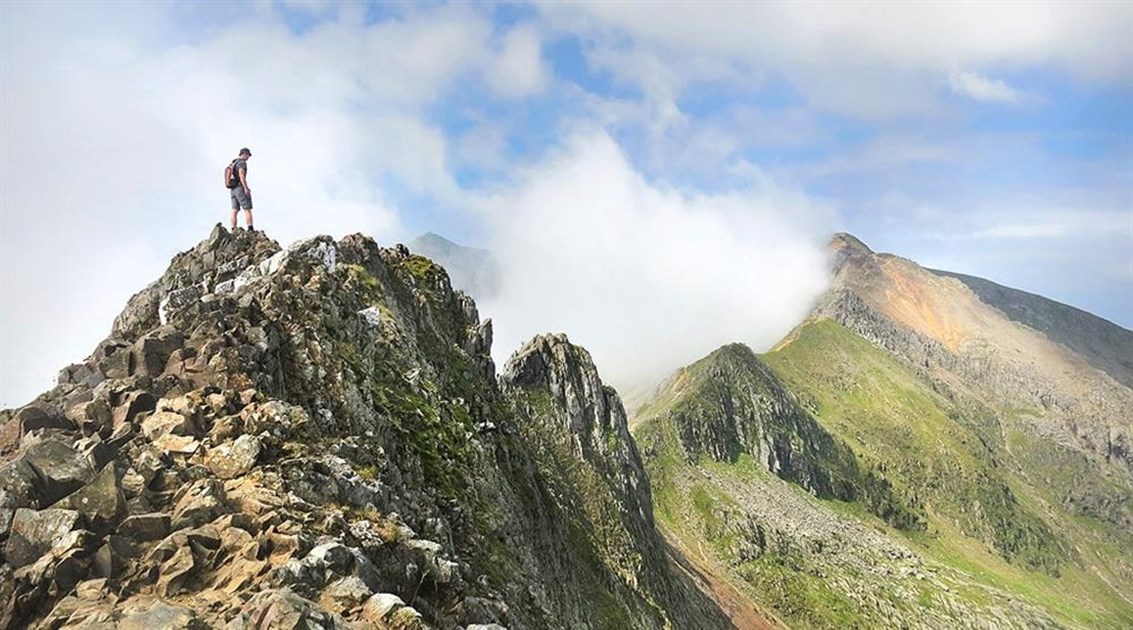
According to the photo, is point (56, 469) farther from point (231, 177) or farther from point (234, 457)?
point (231, 177)

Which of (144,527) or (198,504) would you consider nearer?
(144,527)

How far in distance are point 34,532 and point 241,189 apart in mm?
28458

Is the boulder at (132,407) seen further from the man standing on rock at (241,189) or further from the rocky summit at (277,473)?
the man standing on rock at (241,189)

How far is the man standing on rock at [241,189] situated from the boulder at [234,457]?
22.9m

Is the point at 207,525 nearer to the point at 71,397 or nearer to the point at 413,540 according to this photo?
the point at 413,540

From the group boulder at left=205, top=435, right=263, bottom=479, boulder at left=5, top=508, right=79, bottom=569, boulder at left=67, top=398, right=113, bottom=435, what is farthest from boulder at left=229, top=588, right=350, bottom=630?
boulder at left=67, top=398, right=113, bottom=435

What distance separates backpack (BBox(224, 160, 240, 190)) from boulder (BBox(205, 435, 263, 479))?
2320 cm

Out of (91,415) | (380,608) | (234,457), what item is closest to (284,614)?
(380,608)

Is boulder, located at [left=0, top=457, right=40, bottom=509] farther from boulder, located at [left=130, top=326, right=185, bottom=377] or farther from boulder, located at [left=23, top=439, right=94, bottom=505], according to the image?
boulder, located at [left=130, top=326, right=185, bottom=377]

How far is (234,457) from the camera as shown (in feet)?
61.3

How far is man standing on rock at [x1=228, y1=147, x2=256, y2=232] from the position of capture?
123ft

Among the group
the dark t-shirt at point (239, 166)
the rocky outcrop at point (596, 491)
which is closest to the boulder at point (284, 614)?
the rocky outcrop at point (596, 491)

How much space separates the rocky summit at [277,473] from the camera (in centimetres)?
1455

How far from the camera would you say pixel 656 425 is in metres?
183
